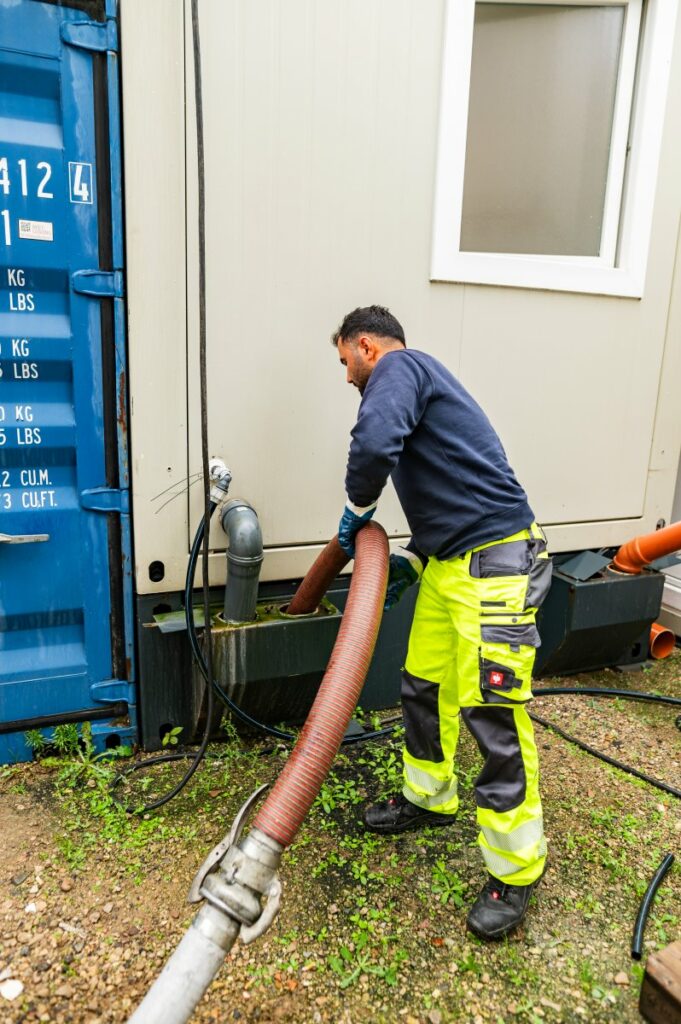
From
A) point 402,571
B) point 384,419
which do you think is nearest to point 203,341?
point 384,419

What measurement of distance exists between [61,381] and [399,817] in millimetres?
1924

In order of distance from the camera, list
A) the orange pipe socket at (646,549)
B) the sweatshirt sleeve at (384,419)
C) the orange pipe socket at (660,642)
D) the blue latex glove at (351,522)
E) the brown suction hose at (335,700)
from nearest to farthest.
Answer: the brown suction hose at (335,700) → the sweatshirt sleeve at (384,419) → the blue latex glove at (351,522) → the orange pipe socket at (646,549) → the orange pipe socket at (660,642)

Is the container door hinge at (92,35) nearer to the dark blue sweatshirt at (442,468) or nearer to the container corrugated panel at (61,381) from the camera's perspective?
the container corrugated panel at (61,381)

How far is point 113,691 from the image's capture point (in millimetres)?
2770

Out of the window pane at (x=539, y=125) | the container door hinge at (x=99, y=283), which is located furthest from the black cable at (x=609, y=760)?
the container door hinge at (x=99, y=283)

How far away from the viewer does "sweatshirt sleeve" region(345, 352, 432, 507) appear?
201cm

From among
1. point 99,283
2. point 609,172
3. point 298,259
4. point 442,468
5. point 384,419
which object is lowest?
point 442,468

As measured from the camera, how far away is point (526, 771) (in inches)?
81.0

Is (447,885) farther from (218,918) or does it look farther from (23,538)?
(23,538)

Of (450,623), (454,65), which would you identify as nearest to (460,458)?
(450,623)

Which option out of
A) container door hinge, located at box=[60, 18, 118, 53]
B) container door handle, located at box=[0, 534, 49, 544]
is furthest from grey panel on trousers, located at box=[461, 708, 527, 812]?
container door hinge, located at box=[60, 18, 118, 53]

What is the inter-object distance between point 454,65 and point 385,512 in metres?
1.76

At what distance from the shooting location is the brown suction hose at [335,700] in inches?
62.5

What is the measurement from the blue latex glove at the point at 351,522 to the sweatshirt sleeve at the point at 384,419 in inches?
2.4
